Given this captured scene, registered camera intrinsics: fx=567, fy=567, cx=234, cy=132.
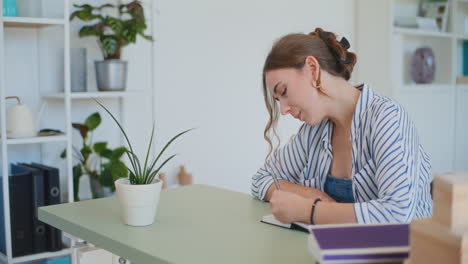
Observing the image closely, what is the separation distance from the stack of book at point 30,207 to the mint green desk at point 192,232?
813 millimetres

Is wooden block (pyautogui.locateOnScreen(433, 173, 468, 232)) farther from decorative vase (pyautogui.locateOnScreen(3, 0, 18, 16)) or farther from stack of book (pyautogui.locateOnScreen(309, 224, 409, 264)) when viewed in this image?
decorative vase (pyautogui.locateOnScreen(3, 0, 18, 16))

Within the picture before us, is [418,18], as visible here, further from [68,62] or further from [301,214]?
[301,214]

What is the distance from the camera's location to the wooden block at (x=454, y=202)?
28.0 inches

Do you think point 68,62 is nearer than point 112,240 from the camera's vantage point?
No

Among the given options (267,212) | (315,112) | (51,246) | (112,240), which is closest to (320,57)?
(315,112)

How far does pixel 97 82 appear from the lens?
9.05ft

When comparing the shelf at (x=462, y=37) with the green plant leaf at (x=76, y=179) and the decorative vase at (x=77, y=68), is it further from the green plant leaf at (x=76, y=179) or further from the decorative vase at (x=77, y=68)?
the green plant leaf at (x=76, y=179)

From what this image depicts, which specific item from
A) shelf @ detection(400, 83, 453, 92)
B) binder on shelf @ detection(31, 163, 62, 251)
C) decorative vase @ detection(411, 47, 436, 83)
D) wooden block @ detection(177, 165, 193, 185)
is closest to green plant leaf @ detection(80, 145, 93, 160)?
binder on shelf @ detection(31, 163, 62, 251)

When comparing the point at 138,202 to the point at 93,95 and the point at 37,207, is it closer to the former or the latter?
the point at 37,207

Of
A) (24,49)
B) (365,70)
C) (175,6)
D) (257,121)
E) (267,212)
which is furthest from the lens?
(365,70)

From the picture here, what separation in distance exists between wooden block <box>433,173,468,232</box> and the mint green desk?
17.3 inches

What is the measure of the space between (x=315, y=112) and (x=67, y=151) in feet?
4.39

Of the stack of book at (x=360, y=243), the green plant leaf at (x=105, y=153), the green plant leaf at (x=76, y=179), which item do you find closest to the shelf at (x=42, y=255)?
the green plant leaf at (x=76, y=179)

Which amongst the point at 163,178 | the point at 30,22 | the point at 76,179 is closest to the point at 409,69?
the point at 163,178
